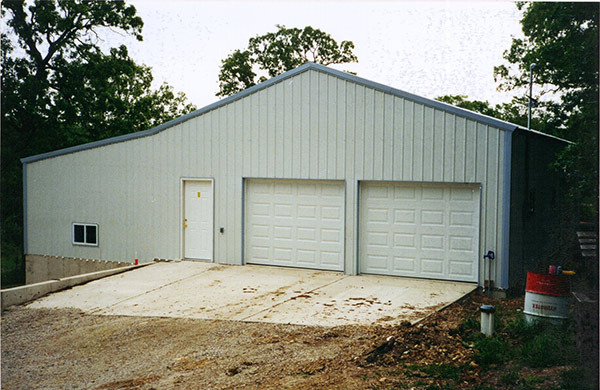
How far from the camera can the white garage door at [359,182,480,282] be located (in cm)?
1194

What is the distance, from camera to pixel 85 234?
16.8m

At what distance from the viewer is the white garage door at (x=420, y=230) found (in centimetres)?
1194

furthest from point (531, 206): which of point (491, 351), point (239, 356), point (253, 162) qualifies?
point (239, 356)

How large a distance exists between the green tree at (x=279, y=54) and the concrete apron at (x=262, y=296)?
2099 centimetres

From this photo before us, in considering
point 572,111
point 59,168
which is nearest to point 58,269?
point 59,168

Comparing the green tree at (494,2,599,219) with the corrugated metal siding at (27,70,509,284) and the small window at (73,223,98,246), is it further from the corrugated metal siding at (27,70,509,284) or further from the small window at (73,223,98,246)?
the small window at (73,223,98,246)

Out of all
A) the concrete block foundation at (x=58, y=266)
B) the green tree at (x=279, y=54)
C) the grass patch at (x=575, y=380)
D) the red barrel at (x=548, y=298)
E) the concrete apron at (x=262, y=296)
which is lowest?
the concrete block foundation at (x=58, y=266)

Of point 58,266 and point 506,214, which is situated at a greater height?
point 506,214

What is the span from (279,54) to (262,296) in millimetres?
24252

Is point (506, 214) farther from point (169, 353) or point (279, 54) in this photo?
point (279, 54)

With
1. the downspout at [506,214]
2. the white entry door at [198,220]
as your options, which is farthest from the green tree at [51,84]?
the downspout at [506,214]

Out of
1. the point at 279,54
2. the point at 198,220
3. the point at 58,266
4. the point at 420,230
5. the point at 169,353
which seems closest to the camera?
the point at 169,353

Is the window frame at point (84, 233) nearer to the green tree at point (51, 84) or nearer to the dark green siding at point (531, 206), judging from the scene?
the green tree at point (51, 84)

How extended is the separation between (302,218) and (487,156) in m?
4.45
